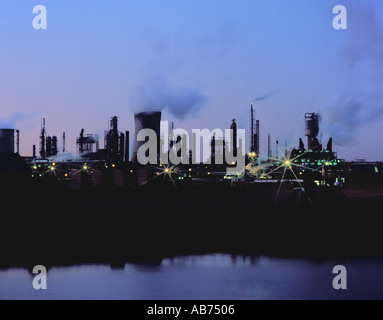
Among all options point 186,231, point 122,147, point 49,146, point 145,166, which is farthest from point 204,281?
point 49,146

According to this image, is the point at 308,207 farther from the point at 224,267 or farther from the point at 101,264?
the point at 101,264

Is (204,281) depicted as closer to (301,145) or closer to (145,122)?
(145,122)

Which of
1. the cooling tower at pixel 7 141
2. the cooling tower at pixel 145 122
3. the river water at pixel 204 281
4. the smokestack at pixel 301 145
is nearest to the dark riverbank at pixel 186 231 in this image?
the river water at pixel 204 281

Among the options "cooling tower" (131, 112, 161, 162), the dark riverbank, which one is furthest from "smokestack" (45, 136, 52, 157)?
the dark riverbank

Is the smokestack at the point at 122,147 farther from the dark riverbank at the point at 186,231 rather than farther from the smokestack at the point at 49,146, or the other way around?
the dark riverbank at the point at 186,231

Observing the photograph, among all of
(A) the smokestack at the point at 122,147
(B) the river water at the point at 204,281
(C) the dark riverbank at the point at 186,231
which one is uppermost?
(A) the smokestack at the point at 122,147
